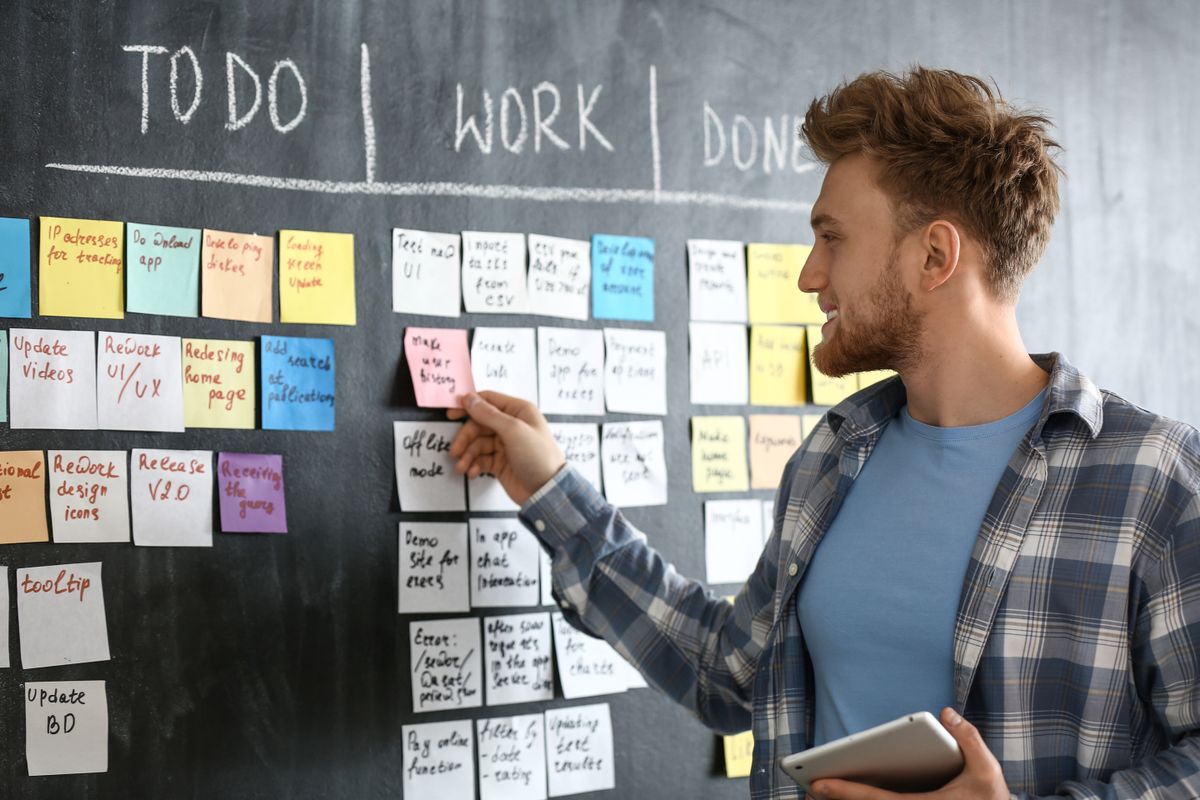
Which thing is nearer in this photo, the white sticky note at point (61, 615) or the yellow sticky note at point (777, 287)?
the white sticky note at point (61, 615)

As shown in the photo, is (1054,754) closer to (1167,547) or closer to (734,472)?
(1167,547)

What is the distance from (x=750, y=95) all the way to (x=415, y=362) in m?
0.74

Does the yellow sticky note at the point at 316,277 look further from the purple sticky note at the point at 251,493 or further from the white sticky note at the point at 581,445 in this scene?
the white sticky note at the point at 581,445

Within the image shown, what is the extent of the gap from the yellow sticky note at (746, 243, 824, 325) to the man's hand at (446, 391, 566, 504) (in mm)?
455

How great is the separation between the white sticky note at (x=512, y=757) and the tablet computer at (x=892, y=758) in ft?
1.75

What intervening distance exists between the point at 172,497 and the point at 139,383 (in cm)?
15

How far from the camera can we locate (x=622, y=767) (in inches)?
68.5

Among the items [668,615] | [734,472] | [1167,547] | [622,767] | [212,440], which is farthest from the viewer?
[734,472]

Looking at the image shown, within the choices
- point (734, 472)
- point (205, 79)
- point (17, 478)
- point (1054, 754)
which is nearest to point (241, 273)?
point (205, 79)

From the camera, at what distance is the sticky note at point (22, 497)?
1381 mm

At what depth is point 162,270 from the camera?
1.48 metres

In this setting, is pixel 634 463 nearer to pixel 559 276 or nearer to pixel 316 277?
pixel 559 276

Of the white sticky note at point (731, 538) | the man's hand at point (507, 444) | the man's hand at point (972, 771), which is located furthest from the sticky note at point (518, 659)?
the man's hand at point (972, 771)

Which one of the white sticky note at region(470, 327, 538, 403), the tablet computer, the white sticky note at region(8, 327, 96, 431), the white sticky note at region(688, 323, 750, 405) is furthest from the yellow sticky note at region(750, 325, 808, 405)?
the white sticky note at region(8, 327, 96, 431)
